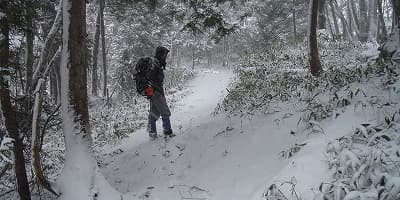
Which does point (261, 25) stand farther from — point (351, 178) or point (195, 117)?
point (351, 178)

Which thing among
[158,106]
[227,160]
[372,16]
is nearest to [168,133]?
[158,106]

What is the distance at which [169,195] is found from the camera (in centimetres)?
595

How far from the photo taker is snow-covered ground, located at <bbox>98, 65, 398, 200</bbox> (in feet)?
15.6

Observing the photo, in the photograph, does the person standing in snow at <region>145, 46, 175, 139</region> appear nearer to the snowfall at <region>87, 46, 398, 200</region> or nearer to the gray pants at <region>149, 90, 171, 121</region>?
the gray pants at <region>149, 90, 171, 121</region>

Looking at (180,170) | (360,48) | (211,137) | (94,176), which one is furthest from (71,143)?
(360,48)

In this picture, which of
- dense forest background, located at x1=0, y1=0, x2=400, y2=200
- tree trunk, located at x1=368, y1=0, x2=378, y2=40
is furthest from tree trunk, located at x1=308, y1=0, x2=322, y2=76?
tree trunk, located at x1=368, y1=0, x2=378, y2=40

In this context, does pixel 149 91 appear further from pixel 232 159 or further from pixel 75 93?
pixel 232 159

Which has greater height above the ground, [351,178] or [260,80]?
[260,80]

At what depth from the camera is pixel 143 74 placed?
841cm

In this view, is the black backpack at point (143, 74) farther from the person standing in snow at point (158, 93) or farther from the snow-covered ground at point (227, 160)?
the snow-covered ground at point (227, 160)

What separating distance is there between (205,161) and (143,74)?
264cm

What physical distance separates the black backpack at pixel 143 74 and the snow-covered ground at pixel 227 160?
1.29 meters

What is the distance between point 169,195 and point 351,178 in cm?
294

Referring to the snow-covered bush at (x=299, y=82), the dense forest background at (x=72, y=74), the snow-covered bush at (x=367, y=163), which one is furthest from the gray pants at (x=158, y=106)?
the snow-covered bush at (x=367, y=163)
